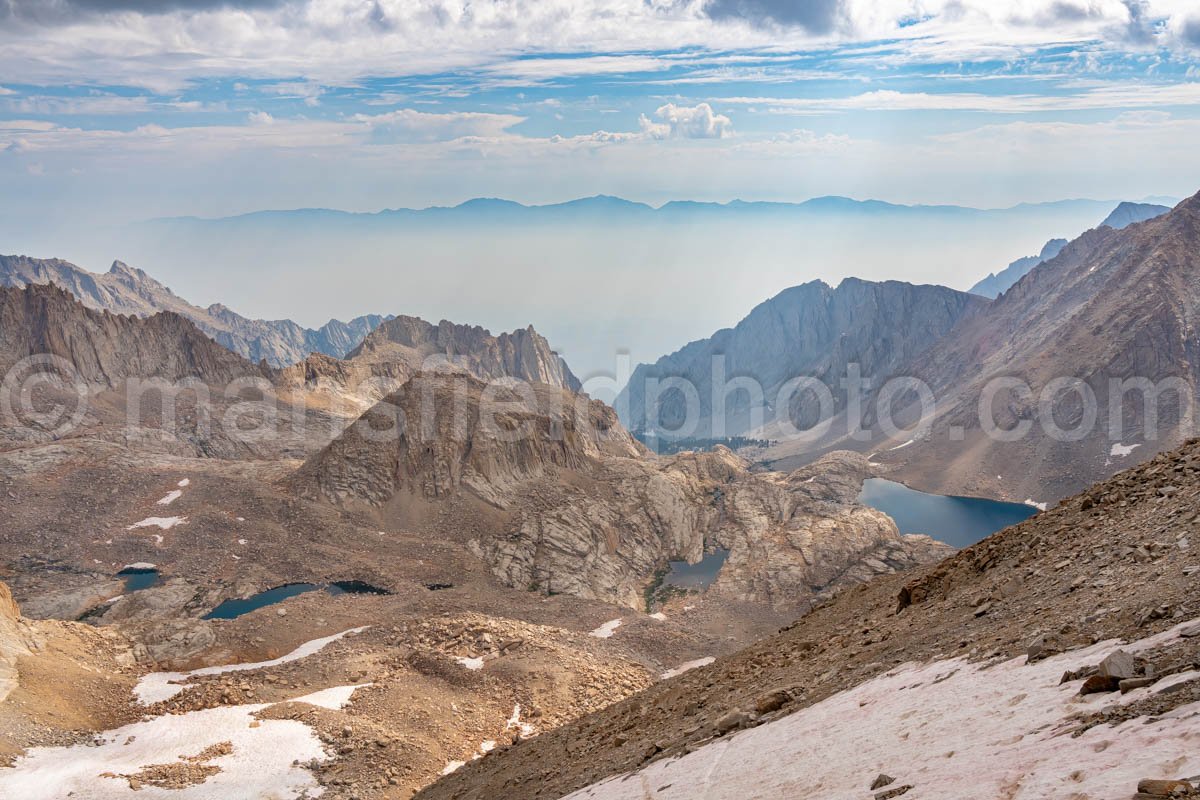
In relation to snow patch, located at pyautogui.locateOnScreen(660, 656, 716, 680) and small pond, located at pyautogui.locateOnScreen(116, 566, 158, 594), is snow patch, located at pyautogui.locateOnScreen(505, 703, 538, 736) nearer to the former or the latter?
snow patch, located at pyautogui.locateOnScreen(660, 656, 716, 680)

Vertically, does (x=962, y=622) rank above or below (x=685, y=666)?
above

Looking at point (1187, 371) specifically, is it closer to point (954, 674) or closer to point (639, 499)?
point (639, 499)

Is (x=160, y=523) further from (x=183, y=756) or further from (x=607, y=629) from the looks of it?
(x=183, y=756)

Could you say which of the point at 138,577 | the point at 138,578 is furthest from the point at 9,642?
the point at 138,577

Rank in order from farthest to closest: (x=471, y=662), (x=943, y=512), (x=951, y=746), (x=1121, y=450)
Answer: (x=1121, y=450), (x=943, y=512), (x=471, y=662), (x=951, y=746)

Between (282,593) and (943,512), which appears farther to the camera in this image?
(943,512)

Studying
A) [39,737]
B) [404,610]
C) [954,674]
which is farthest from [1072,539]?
[404,610]

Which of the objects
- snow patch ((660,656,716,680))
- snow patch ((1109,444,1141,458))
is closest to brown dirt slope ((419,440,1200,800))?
snow patch ((660,656,716,680))
